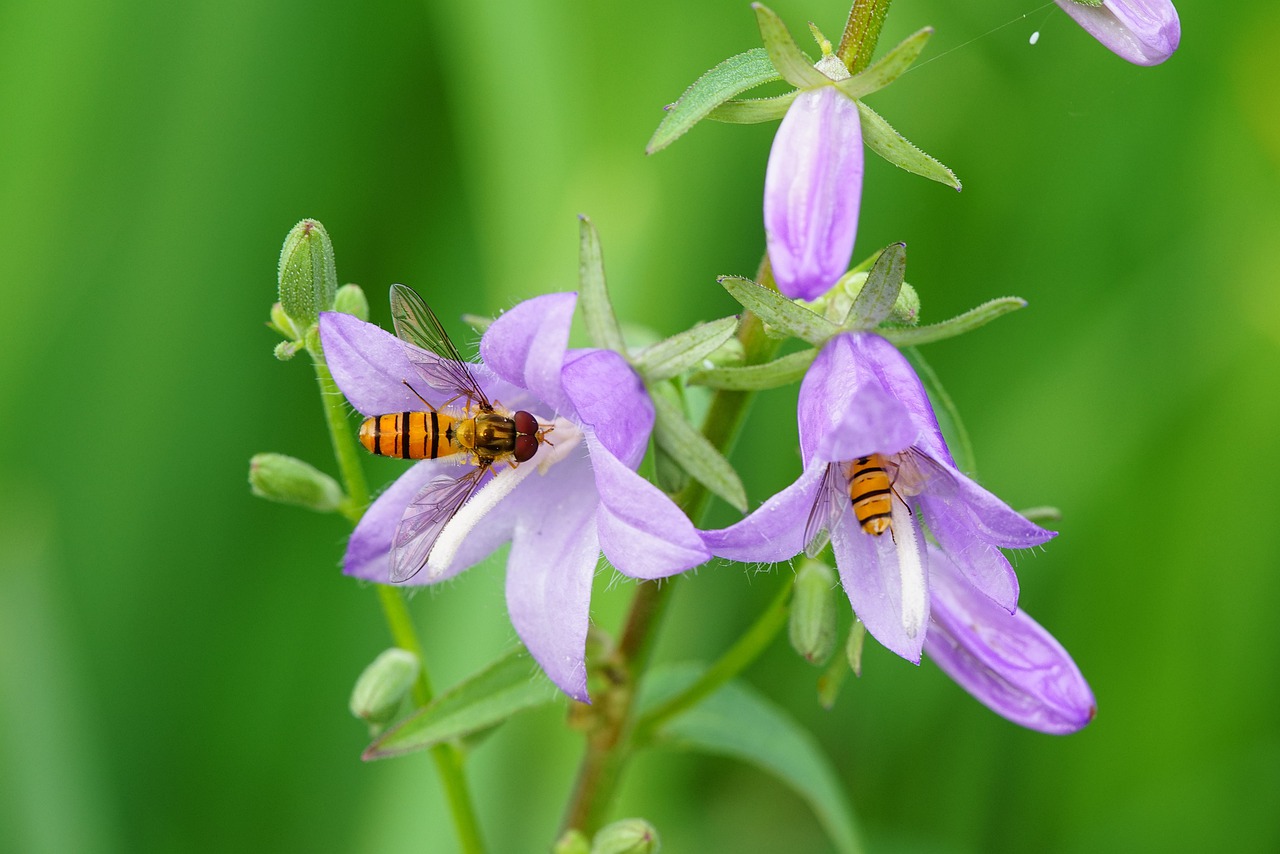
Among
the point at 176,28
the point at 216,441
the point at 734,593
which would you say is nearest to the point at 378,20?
the point at 176,28

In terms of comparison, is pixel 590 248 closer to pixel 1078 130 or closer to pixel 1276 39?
pixel 1078 130

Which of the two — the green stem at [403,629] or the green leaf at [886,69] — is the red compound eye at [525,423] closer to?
the green stem at [403,629]

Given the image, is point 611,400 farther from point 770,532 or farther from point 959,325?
point 959,325

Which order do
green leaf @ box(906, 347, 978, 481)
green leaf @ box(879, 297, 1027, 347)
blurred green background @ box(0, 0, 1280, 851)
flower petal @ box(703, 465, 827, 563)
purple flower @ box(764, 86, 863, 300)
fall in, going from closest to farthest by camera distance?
1. flower petal @ box(703, 465, 827, 563)
2. purple flower @ box(764, 86, 863, 300)
3. green leaf @ box(879, 297, 1027, 347)
4. green leaf @ box(906, 347, 978, 481)
5. blurred green background @ box(0, 0, 1280, 851)

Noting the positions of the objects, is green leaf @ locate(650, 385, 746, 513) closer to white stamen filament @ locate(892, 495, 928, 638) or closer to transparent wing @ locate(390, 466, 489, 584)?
white stamen filament @ locate(892, 495, 928, 638)

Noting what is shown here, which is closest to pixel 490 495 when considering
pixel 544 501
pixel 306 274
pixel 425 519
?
pixel 425 519

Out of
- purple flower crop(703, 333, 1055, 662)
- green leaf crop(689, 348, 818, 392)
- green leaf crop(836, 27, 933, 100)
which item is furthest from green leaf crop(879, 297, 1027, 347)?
green leaf crop(836, 27, 933, 100)
